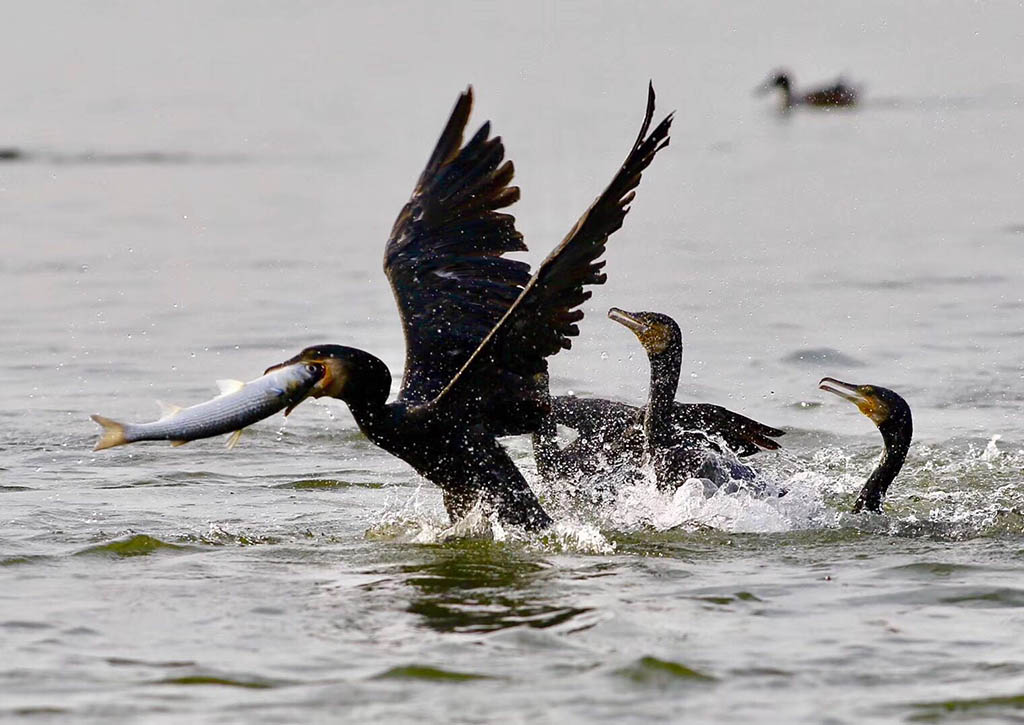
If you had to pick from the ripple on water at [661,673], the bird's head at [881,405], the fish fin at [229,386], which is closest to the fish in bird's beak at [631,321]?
the bird's head at [881,405]

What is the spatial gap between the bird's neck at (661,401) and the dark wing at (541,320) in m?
1.25

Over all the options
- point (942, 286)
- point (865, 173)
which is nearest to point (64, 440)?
point (942, 286)

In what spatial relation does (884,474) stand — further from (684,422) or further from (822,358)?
(822,358)

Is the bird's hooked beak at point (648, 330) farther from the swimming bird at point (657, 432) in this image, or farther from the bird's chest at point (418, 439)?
the bird's chest at point (418, 439)

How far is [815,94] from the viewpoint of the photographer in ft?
95.1

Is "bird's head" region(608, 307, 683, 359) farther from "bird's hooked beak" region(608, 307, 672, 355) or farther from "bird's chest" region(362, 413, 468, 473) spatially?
"bird's chest" region(362, 413, 468, 473)

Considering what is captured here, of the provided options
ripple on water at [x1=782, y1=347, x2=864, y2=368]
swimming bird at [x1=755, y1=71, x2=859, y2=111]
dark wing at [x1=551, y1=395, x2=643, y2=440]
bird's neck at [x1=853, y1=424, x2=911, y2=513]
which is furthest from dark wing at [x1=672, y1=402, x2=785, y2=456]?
swimming bird at [x1=755, y1=71, x2=859, y2=111]

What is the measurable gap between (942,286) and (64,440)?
787 centimetres

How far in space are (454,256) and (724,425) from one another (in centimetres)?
165

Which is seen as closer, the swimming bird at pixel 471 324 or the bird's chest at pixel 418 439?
the swimming bird at pixel 471 324

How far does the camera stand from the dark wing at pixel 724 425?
901 centimetres

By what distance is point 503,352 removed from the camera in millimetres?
7367

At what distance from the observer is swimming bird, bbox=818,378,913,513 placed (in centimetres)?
862

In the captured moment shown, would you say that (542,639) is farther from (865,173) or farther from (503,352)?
(865,173)
